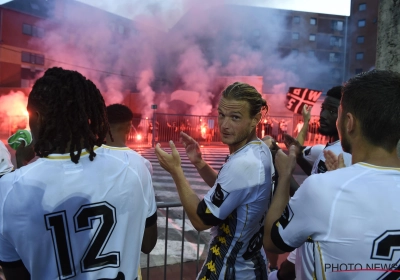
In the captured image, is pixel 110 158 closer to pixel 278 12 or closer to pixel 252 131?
pixel 252 131

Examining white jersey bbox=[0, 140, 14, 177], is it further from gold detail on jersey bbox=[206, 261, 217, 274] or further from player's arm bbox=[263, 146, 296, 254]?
player's arm bbox=[263, 146, 296, 254]

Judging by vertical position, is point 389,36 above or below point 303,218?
above

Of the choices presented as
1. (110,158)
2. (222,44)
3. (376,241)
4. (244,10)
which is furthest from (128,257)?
(244,10)

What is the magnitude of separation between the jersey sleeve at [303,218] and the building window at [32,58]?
29806 millimetres

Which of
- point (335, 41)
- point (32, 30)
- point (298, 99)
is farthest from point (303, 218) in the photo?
point (335, 41)

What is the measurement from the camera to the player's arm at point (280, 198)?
1477 millimetres

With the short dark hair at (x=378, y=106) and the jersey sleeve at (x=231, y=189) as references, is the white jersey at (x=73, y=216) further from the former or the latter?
the short dark hair at (x=378, y=106)

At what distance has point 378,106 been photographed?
124cm

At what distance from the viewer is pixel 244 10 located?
33.8 meters

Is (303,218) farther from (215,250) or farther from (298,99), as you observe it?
(298,99)

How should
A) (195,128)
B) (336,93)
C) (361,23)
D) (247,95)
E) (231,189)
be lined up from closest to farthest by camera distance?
(231,189) < (247,95) < (336,93) < (195,128) < (361,23)

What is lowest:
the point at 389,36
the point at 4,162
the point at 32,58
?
the point at 4,162

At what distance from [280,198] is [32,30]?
3085 cm

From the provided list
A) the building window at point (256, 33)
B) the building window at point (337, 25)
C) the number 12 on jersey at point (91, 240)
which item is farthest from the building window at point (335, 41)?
the number 12 on jersey at point (91, 240)
